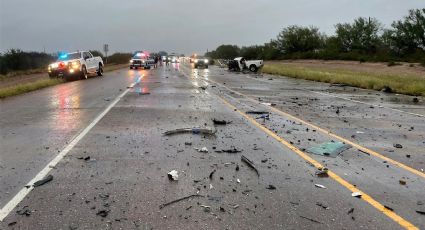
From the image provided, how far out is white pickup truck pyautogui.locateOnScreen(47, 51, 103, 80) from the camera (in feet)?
102

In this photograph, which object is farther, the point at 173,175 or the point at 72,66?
the point at 72,66

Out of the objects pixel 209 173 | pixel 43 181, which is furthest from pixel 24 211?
pixel 209 173

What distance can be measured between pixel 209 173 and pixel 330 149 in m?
3.03

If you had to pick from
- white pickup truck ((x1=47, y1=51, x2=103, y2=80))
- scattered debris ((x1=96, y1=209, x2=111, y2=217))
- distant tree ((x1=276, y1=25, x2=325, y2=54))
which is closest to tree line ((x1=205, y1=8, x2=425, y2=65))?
distant tree ((x1=276, y1=25, x2=325, y2=54))

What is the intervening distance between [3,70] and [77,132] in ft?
164

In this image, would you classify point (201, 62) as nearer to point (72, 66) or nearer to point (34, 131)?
point (72, 66)

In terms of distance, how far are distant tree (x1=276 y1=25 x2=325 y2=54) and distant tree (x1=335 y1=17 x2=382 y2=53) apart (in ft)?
24.9

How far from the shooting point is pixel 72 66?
31.3 meters

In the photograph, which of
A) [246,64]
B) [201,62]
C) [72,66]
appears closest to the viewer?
[72,66]

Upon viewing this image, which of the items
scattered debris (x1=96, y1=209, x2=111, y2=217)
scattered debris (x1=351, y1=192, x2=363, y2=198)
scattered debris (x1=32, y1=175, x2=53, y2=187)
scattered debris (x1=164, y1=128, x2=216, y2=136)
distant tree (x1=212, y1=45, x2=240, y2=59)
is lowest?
distant tree (x1=212, y1=45, x2=240, y2=59)

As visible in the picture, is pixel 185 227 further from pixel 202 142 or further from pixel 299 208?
pixel 202 142

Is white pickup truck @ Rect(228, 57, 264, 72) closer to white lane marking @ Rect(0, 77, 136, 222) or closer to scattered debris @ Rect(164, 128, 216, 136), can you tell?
white lane marking @ Rect(0, 77, 136, 222)

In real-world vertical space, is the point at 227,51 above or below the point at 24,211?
below

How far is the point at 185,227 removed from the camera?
4703mm
